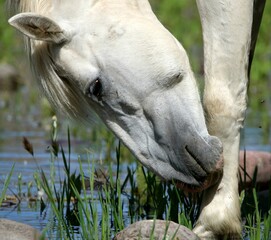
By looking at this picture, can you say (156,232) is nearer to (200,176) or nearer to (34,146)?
(200,176)

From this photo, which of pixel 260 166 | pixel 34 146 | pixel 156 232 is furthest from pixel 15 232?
pixel 34 146

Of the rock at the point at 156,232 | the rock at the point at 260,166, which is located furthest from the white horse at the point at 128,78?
the rock at the point at 260,166

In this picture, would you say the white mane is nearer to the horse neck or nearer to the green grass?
the horse neck

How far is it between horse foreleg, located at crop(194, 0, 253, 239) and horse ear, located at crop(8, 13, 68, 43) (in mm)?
725

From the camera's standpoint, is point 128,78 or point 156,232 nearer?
point 156,232

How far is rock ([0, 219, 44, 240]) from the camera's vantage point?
381cm

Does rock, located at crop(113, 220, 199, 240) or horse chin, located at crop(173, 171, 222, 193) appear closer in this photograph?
rock, located at crop(113, 220, 199, 240)

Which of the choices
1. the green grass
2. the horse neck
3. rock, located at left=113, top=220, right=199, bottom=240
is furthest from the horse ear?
rock, located at left=113, top=220, right=199, bottom=240

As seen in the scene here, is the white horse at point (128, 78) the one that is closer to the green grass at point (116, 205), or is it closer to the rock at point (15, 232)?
the green grass at point (116, 205)

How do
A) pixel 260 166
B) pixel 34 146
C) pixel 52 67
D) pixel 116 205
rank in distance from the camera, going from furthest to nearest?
pixel 34 146 < pixel 260 166 < pixel 116 205 < pixel 52 67

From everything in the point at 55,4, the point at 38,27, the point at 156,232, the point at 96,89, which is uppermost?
the point at 55,4

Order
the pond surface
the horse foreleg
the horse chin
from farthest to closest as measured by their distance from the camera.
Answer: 1. the pond surface
2. the horse foreleg
3. the horse chin

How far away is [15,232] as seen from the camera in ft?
12.7

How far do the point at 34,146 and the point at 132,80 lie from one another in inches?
126
